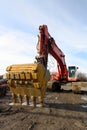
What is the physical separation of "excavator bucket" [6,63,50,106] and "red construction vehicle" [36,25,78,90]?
21.1 feet

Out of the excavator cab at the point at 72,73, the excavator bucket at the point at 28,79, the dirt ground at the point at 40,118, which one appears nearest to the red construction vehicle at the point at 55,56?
the excavator cab at the point at 72,73

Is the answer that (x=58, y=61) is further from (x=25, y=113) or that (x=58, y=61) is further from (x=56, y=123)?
(x=56, y=123)

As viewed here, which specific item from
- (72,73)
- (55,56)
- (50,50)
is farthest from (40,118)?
(72,73)

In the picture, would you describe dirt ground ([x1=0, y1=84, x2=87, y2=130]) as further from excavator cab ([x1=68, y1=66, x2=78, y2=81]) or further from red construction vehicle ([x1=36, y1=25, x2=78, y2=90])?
excavator cab ([x1=68, y1=66, x2=78, y2=81])

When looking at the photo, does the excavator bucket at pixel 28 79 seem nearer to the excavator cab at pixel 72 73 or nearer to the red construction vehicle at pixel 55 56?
the red construction vehicle at pixel 55 56

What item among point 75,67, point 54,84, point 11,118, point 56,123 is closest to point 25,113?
point 11,118

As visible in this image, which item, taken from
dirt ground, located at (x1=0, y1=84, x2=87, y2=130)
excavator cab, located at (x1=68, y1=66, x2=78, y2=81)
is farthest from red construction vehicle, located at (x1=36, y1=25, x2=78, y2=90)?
dirt ground, located at (x1=0, y1=84, x2=87, y2=130)

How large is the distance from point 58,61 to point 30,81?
12281mm

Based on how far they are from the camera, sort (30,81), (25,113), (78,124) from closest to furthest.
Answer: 1. (78,124)
2. (25,113)
3. (30,81)

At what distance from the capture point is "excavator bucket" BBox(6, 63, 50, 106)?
1338 cm

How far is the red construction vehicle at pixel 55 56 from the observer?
845 inches

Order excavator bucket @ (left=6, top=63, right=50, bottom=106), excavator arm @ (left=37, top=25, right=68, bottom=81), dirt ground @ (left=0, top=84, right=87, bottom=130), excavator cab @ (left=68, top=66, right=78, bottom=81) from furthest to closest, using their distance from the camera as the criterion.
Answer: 1. excavator cab @ (left=68, top=66, right=78, bottom=81)
2. excavator arm @ (left=37, top=25, right=68, bottom=81)
3. excavator bucket @ (left=6, top=63, right=50, bottom=106)
4. dirt ground @ (left=0, top=84, right=87, bottom=130)

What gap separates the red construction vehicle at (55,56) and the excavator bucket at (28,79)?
21.1ft

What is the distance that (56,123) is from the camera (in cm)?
1006
